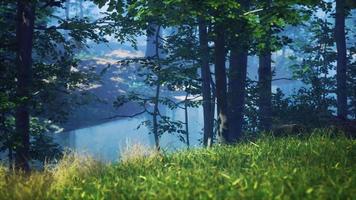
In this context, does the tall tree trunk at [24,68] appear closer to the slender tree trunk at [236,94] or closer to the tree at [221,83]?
the tree at [221,83]

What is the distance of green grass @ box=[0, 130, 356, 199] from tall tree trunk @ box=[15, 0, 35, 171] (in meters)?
2.93

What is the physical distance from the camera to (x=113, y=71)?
45656 millimetres

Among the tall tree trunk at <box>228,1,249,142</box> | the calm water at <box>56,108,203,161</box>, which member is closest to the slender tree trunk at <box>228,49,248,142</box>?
the tall tree trunk at <box>228,1,249,142</box>

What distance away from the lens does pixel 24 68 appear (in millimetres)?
10719

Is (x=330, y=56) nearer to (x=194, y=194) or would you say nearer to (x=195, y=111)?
(x=194, y=194)

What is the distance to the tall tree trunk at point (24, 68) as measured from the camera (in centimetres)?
1017

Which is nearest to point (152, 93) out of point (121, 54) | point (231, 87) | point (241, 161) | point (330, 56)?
point (121, 54)

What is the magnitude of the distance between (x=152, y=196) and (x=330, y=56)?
1721 centimetres

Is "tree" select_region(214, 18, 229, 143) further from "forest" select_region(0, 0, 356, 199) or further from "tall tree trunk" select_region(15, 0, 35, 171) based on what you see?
"tall tree trunk" select_region(15, 0, 35, 171)

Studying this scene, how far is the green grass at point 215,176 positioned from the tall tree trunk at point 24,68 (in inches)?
116

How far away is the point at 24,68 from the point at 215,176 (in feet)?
22.9

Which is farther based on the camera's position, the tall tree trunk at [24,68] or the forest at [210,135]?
the tall tree trunk at [24,68]

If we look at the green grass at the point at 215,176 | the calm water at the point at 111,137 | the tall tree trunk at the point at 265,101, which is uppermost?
the tall tree trunk at the point at 265,101

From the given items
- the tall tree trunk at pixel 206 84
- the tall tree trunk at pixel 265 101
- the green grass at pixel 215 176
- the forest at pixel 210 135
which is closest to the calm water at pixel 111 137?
the tall tree trunk at pixel 206 84
